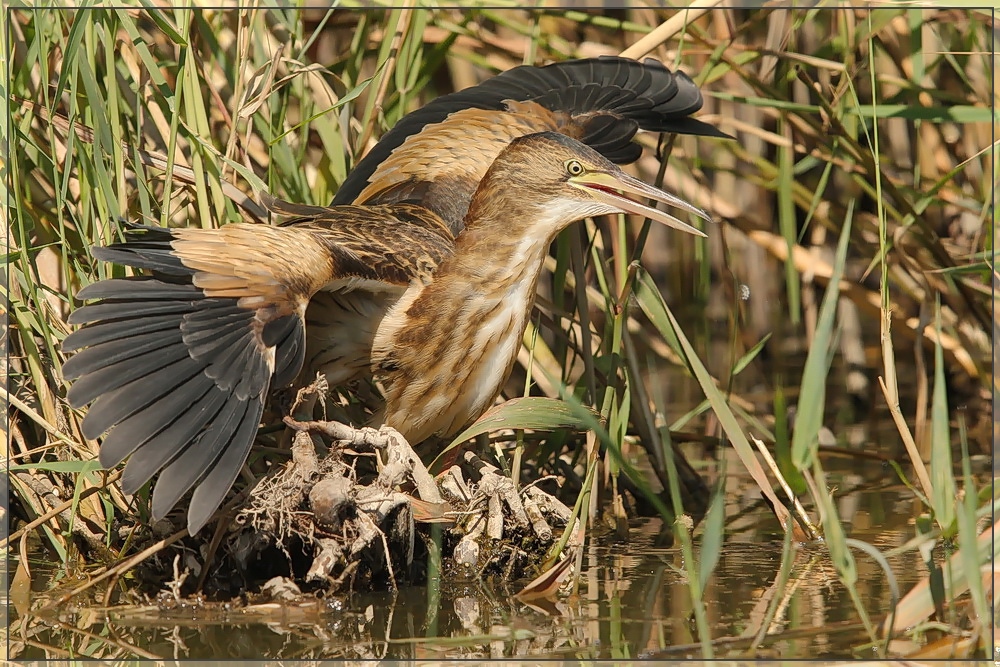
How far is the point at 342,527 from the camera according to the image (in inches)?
107

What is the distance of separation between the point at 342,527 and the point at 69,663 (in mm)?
608

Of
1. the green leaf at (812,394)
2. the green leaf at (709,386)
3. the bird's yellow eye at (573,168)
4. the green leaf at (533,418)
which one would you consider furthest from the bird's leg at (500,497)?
the green leaf at (812,394)

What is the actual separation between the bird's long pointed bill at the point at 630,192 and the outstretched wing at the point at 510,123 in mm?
582

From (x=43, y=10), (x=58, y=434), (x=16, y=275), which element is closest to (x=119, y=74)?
(x=43, y=10)

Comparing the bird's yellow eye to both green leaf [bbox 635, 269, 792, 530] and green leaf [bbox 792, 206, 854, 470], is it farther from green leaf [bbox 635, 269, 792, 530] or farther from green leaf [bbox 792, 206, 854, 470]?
green leaf [bbox 792, 206, 854, 470]

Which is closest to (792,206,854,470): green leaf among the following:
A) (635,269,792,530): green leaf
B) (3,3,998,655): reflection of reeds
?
(3,3,998,655): reflection of reeds

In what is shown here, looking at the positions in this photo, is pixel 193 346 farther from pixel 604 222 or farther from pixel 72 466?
pixel 604 222

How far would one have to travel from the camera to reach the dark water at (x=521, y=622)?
2.44 m

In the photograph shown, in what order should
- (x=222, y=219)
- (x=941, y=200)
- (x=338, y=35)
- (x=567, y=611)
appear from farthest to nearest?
1. (x=338, y=35)
2. (x=941, y=200)
3. (x=222, y=219)
4. (x=567, y=611)

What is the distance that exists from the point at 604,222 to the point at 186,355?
2.46 meters

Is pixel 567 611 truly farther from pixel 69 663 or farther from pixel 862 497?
pixel 862 497

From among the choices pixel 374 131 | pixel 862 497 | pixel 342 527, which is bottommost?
pixel 862 497

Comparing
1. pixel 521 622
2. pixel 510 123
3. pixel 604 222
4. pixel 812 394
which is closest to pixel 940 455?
pixel 812 394

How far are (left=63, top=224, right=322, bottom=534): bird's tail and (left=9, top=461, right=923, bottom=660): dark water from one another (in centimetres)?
30
